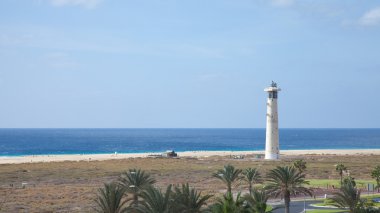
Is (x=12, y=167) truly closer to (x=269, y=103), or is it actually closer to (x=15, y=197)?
(x=15, y=197)

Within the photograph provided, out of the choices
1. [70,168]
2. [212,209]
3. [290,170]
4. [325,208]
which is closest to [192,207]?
[212,209]

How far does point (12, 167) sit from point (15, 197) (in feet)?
133

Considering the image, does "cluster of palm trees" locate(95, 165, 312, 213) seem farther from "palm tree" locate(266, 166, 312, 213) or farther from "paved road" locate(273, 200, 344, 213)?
"paved road" locate(273, 200, 344, 213)

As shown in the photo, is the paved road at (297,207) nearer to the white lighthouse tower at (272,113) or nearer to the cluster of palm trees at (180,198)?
the cluster of palm trees at (180,198)

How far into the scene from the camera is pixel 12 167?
97250 mm

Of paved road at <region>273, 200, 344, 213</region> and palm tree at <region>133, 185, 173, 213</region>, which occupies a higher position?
palm tree at <region>133, 185, 173, 213</region>

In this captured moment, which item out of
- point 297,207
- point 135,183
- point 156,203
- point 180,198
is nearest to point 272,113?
point 297,207

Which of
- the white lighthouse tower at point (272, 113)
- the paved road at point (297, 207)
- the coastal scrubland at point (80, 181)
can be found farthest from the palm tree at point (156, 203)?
the white lighthouse tower at point (272, 113)

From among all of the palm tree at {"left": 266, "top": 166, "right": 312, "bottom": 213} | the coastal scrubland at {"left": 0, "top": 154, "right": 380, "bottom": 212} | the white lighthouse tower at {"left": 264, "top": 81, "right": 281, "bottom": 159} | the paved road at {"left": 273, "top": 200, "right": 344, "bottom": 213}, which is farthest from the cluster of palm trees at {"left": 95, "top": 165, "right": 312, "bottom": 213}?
the white lighthouse tower at {"left": 264, "top": 81, "right": 281, "bottom": 159}

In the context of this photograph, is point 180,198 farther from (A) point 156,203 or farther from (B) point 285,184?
(B) point 285,184

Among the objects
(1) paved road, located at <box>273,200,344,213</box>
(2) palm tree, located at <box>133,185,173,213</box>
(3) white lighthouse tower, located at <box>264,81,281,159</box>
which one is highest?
(3) white lighthouse tower, located at <box>264,81,281,159</box>

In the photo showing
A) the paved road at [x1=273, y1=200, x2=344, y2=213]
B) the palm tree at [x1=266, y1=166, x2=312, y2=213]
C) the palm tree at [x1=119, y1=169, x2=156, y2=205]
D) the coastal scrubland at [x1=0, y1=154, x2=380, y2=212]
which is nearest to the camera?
the palm tree at [x1=119, y1=169, x2=156, y2=205]

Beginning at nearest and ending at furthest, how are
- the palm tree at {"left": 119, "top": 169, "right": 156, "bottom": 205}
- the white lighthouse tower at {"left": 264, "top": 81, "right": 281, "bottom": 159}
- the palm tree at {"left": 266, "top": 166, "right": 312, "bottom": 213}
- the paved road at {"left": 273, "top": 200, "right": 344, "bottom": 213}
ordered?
1. the palm tree at {"left": 119, "top": 169, "right": 156, "bottom": 205}
2. the palm tree at {"left": 266, "top": 166, "right": 312, "bottom": 213}
3. the paved road at {"left": 273, "top": 200, "right": 344, "bottom": 213}
4. the white lighthouse tower at {"left": 264, "top": 81, "right": 281, "bottom": 159}

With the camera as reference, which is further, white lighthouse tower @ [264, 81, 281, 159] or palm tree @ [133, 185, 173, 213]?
white lighthouse tower @ [264, 81, 281, 159]
